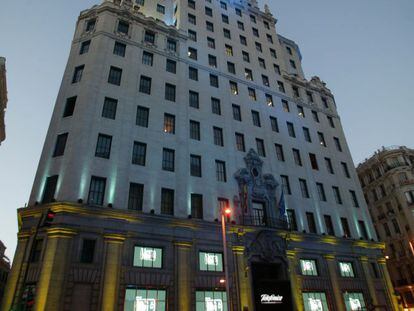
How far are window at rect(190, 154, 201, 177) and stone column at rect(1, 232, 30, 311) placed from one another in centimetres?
1459

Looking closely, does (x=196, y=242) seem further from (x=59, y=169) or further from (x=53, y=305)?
(x=59, y=169)

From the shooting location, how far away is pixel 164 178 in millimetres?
27406

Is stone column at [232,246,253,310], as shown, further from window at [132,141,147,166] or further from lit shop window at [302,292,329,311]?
window at [132,141,147,166]

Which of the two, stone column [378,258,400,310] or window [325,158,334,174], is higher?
window [325,158,334,174]

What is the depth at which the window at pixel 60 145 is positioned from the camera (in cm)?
2560

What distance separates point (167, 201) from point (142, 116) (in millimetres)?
9000

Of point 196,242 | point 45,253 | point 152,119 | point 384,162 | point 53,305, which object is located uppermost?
point 384,162

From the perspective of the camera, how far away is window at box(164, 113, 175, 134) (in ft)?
99.4

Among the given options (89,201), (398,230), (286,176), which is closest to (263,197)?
(286,176)

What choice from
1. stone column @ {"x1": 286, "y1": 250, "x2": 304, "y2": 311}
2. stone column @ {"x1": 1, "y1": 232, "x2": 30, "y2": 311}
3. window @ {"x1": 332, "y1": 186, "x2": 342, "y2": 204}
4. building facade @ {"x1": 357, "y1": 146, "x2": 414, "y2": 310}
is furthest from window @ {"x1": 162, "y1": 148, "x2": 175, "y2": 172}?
building facade @ {"x1": 357, "y1": 146, "x2": 414, "y2": 310}

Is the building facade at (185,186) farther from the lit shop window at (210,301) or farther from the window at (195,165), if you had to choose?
the window at (195,165)

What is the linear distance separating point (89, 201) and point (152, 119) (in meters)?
10.3

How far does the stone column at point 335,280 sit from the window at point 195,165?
16534 millimetres

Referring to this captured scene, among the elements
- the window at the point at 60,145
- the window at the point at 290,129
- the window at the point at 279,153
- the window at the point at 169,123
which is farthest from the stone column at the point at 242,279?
the window at the point at 290,129
